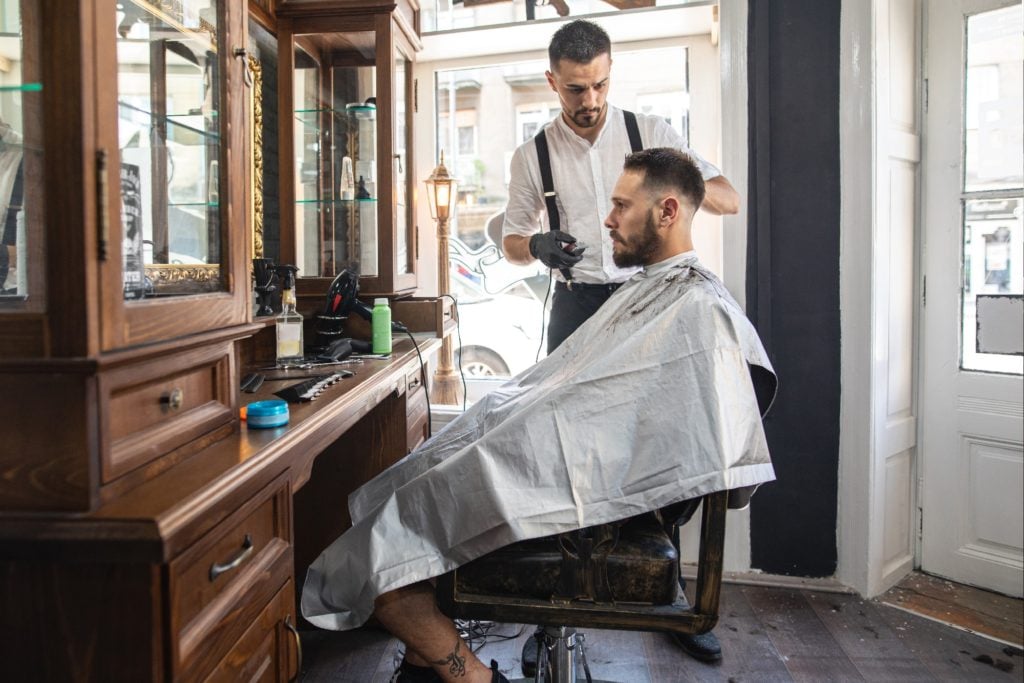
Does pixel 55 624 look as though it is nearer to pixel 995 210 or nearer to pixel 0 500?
pixel 0 500

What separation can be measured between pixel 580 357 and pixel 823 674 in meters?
1.22

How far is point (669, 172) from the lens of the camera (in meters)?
1.79

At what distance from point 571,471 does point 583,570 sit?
18 centimetres

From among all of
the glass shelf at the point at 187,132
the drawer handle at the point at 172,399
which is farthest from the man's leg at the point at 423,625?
the glass shelf at the point at 187,132

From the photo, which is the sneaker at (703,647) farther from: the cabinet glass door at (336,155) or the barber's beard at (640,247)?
the cabinet glass door at (336,155)

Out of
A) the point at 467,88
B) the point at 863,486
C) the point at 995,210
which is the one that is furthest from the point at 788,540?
the point at 467,88

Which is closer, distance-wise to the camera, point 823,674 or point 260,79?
point 823,674

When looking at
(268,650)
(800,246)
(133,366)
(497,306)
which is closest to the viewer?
(133,366)

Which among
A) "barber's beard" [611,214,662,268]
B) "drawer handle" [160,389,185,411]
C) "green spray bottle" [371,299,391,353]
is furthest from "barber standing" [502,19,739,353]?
"drawer handle" [160,389,185,411]

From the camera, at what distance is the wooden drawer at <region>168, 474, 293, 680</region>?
0.88 meters

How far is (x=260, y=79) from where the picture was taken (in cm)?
242

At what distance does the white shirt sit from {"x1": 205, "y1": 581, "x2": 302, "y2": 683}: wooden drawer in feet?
4.91

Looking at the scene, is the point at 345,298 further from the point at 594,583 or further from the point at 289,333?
the point at 594,583

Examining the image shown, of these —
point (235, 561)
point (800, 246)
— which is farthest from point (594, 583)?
point (800, 246)
